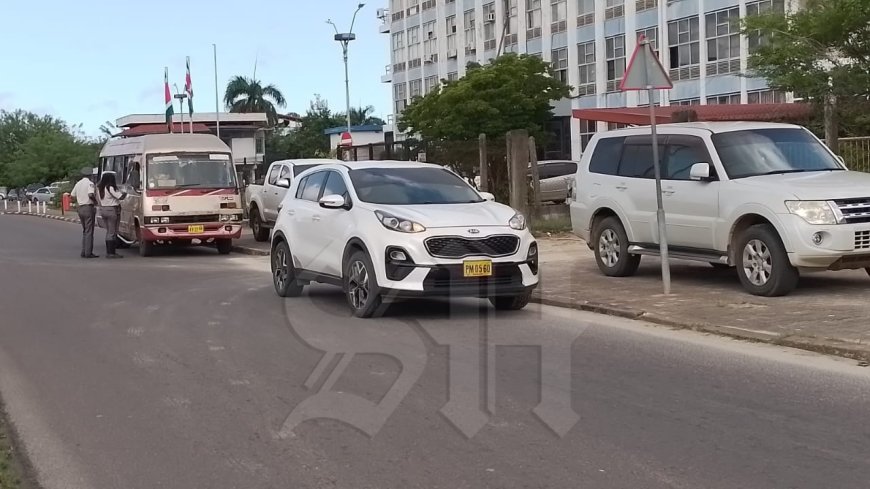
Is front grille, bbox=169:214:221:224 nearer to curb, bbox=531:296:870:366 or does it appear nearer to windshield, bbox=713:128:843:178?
curb, bbox=531:296:870:366

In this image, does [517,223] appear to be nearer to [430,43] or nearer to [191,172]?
[191,172]

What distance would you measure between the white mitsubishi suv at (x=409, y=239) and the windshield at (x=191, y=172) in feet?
31.9

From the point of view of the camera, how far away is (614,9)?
50656 millimetres

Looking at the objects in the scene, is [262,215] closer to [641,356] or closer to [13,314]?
[13,314]

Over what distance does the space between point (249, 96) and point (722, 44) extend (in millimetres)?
55887

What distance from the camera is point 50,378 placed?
9195 millimetres

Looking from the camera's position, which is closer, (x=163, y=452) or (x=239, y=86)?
(x=163, y=452)

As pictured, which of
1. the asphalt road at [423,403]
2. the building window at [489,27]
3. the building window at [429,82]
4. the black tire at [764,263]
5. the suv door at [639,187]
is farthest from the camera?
the building window at [429,82]

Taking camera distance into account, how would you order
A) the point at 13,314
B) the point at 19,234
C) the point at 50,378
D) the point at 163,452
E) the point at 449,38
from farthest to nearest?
the point at 449,38 < the point at 19,234 < the point at 13,314 < the point at 50,378 < the point at 163,452

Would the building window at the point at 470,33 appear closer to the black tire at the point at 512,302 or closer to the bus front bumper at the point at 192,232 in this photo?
the bus front bumper at the point at 192,232

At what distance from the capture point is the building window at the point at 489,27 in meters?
60.2

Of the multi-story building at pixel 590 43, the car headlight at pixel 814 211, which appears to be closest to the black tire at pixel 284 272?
the car headlight at pixel 814 211

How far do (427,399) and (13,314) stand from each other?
7.46m

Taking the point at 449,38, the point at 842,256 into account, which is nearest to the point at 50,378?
the point at 842,256
